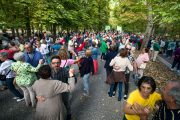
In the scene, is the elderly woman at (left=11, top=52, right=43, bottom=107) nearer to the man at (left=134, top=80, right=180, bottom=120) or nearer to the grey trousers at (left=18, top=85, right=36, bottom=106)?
the grey trousers at (left=18, top=85, right=36, bottom=106)

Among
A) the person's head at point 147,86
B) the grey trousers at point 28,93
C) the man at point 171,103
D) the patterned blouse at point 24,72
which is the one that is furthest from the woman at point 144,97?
the grey trousers at point 28,93

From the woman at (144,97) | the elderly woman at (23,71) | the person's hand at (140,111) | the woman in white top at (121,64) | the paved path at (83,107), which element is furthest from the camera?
the woman in white top at (121,64)

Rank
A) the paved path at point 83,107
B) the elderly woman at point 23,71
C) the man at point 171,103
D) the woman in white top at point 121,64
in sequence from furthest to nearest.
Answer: the woman in white top at point 121,64 → the paved path at point 83,107 → the elderly woman at point 23,71 → the man at point 171,103

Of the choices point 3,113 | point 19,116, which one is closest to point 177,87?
point 19,116

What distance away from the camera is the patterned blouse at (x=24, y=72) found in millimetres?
2902

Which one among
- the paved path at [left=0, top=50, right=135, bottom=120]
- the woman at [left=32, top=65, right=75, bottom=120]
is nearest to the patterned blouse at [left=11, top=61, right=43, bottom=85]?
the paved path at [left=0, top=50, right=135, bottom=120]

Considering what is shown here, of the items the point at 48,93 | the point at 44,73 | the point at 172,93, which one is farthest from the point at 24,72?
the point at 172,93

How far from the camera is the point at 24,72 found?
2988 mm

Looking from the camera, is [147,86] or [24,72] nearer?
[147,86]

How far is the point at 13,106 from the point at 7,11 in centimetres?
1152

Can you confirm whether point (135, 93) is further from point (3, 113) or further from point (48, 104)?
point (3, 113)

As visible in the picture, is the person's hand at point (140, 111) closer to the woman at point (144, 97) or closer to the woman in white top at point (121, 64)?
the woman at point (144, 97)

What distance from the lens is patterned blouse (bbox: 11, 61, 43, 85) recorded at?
290 centimetres

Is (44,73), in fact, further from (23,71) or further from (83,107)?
(83,107)
